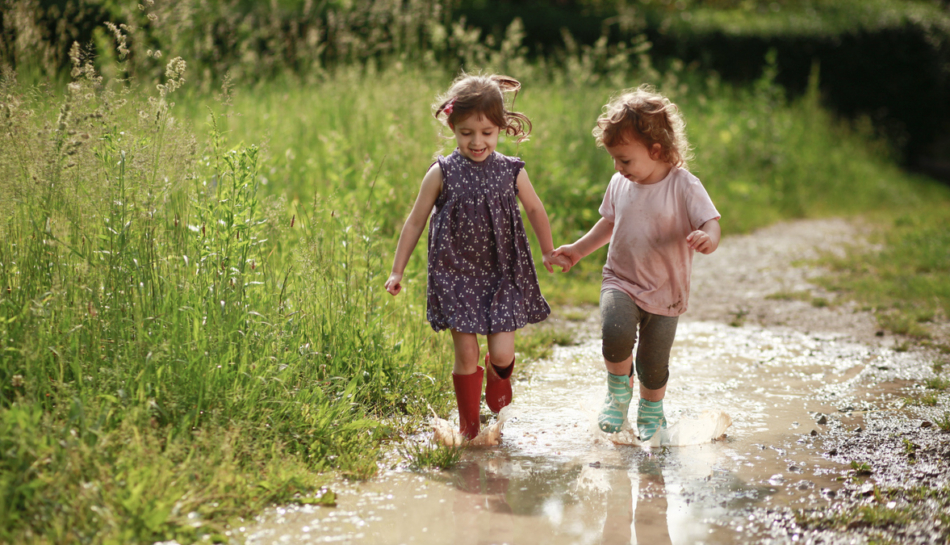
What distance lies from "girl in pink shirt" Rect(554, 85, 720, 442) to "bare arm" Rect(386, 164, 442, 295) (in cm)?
69

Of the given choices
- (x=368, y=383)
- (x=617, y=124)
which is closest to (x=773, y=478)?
(x=617, y=124)

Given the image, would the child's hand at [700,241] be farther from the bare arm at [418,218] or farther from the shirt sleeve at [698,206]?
the bare arm at [418,218]

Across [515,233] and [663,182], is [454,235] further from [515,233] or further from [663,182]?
[663,182]

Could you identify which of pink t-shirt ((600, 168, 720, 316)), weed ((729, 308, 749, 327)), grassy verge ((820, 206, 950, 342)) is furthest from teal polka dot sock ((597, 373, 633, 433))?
grassy verge ((820, 206, 950, 342))

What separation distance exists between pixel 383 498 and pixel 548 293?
3.23 m

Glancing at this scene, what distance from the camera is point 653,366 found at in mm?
3391

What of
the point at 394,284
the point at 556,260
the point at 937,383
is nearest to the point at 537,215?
the point at 556,260

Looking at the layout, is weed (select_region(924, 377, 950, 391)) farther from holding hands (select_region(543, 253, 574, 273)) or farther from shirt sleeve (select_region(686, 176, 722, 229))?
holding hands (select_region(543, 253, 574, 273))

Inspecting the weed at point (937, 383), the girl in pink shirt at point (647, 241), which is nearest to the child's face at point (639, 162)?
the girl in pink shirt at point (647, 241)

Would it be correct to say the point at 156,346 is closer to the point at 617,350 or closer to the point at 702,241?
the point at 617,350

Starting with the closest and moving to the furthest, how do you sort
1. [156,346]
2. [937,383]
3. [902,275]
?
[156,346], [937,383], [902,275]

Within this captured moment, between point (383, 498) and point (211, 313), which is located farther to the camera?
point (211, 313)

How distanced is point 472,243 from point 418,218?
0.24m

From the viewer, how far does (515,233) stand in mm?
3342
